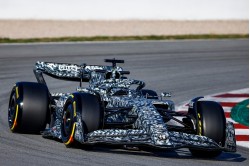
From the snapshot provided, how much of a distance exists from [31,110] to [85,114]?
136 centimetres

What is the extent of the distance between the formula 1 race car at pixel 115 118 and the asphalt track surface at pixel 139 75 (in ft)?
0.78

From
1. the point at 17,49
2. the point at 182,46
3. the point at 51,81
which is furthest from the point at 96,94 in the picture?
the point at 182,46

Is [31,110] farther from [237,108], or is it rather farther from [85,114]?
[237,108]

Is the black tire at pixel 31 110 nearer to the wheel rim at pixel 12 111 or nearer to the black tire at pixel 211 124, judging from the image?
the wheel rim at pixel 12 111

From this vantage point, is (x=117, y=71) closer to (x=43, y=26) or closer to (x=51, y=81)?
(x=51, y=81)

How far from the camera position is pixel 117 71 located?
1268cm

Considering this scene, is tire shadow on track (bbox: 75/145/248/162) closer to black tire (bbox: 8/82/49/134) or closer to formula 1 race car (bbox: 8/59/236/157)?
formula 1 race car (bbox: 8/59/236/157)

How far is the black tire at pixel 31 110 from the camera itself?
12.0m

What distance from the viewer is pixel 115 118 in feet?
38.4
